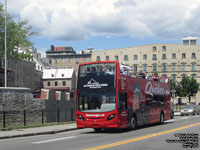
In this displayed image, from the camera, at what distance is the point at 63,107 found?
37.2 metres

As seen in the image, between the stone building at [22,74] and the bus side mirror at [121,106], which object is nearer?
the bus side mirror at [121,106]

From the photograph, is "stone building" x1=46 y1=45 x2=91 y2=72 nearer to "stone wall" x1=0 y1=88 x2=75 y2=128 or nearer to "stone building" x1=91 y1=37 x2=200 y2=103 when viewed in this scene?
"stone building" x1=91 y1=37 x2=200 y2=103

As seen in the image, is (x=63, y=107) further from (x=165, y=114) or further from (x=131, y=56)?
(x=131, y=56)

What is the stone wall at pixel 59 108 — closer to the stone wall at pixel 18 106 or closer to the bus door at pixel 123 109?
the stone wall at pixel 18 106

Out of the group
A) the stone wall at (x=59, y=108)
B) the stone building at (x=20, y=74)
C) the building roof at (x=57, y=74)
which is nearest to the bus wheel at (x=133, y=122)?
the stone wall at (x=59, y=108)

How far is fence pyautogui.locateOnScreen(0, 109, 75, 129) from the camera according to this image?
2734cm

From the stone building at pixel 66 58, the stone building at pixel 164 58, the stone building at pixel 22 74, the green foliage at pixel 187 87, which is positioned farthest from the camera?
the stone building at pixel 66 58

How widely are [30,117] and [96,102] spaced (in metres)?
11.6

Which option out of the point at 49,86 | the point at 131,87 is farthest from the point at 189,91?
the point at 131,87

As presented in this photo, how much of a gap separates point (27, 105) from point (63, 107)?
7269 millimetres

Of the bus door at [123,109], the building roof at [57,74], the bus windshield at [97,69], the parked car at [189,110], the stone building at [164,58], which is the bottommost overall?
the parked car at [189,110]

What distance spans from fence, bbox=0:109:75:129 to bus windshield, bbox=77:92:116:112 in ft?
20.9

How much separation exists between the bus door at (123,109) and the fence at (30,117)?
8.17 metres

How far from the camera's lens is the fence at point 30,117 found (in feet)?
89.7
